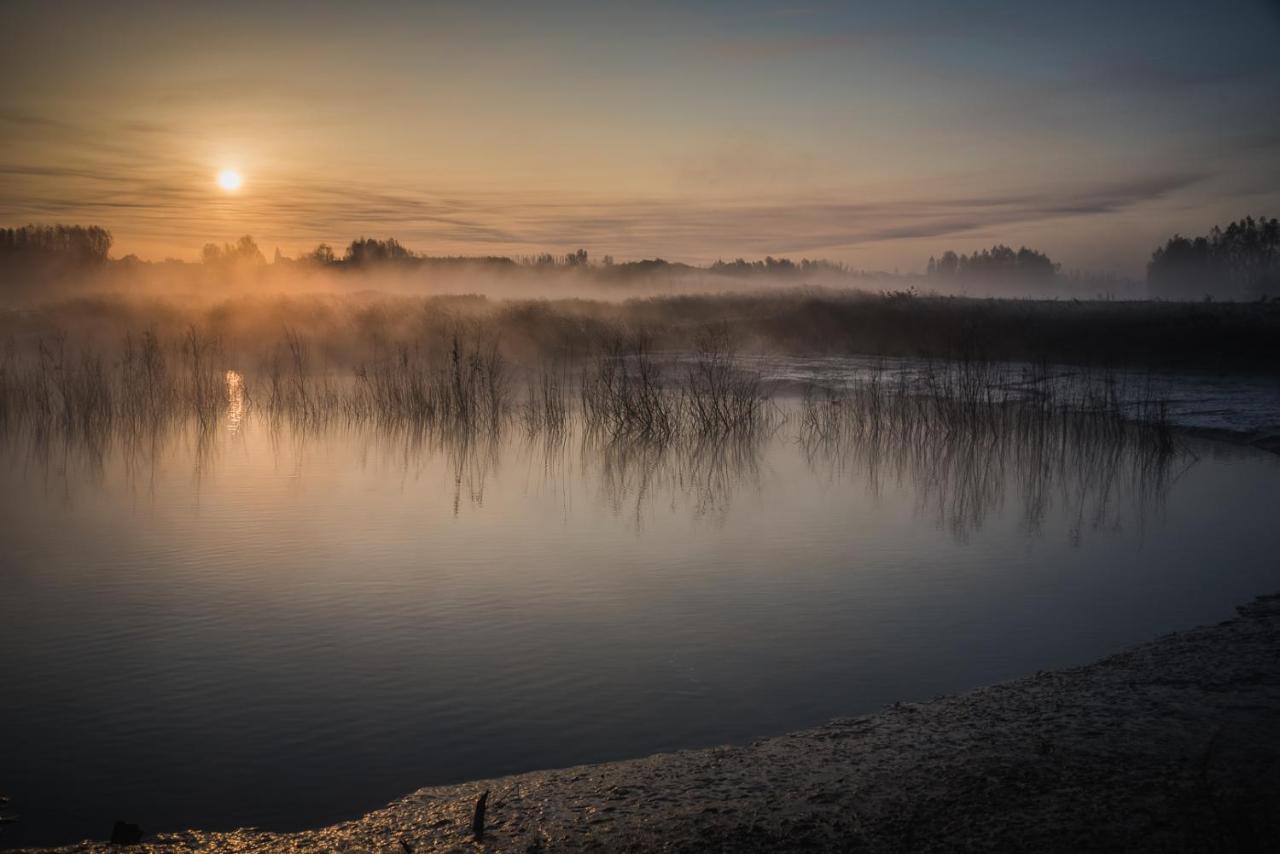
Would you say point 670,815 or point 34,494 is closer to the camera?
point 670,815

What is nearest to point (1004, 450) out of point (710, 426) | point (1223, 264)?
point (710, 426)

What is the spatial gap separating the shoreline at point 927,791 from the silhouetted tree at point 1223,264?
86.7 meters

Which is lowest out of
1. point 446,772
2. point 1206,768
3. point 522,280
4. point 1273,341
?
point 446,772

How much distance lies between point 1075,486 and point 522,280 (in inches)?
2021

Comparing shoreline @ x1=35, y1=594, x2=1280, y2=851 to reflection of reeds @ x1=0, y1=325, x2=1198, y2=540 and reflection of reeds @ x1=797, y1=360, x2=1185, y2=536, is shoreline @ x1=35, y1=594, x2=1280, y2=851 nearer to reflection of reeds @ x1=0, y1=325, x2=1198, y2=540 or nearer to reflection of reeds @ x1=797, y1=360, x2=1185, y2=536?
reflection of reeds @ x1=797, y1=360, x2=1185, y2=536

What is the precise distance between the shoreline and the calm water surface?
12.5 inches

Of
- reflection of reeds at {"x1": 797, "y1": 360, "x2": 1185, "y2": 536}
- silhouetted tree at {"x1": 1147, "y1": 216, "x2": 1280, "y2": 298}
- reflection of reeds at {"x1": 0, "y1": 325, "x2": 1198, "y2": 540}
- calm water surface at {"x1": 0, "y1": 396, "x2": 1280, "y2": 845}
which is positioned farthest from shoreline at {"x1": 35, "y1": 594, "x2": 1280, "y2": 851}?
silhouetted tree at {"x1": 1147, "y1": 216, "x2": 1280, "y2": 298}

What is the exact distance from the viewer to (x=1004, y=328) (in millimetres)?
23797

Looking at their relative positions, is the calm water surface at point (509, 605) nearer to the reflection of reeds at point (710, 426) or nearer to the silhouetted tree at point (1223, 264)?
the reflection of reeds at point (710, 426)

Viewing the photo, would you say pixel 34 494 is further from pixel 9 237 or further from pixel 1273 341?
pixel 9 237

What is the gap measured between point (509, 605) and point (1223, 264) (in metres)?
110

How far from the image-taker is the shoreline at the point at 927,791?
103 inches

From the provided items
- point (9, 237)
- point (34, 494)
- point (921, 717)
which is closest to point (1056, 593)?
→ point (921, 717)

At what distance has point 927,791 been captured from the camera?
288cm
